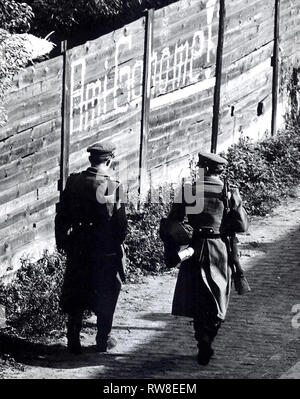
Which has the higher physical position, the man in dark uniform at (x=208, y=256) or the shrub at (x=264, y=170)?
the shrub at (x=264, y=170)

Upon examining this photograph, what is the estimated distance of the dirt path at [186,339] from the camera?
31.1 feet

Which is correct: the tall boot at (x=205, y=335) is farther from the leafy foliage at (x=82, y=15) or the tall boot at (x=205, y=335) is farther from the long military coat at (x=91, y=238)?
the leafy foliage at (x=82, y=15)

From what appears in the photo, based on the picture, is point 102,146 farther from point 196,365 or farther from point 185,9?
point 185,9

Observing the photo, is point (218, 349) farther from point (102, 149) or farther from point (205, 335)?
point (102, 149)

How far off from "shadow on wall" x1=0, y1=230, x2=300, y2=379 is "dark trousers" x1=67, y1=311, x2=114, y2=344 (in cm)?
15

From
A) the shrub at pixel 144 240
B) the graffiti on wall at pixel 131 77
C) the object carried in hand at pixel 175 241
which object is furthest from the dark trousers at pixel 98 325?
the graffiti on wall at pixel 131 77

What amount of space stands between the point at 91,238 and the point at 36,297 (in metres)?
1.12

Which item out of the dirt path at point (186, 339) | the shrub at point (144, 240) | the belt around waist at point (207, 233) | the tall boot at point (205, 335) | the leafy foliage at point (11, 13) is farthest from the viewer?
the shrub at point (144, 240)

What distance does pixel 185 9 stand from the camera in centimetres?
1408

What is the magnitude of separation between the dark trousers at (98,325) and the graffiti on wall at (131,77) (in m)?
2.81

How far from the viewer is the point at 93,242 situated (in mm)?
9859

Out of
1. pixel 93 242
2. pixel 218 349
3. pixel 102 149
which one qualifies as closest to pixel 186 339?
pixel 218 349

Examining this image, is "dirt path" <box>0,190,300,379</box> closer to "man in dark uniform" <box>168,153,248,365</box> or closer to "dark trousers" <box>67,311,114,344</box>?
"dark trousers" <box>67,311,114,344</box>
